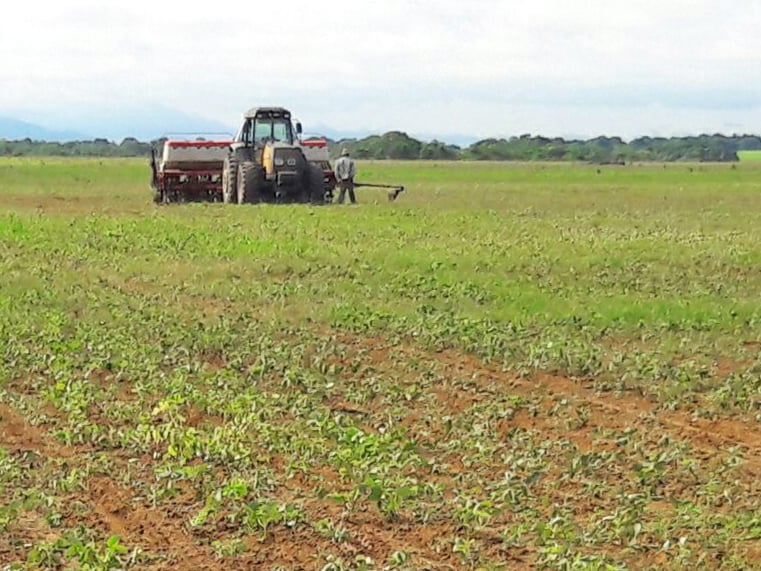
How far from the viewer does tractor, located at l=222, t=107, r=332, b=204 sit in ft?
90.3

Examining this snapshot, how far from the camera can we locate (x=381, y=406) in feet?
28.5

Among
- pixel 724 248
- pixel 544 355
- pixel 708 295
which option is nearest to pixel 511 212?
pixel 724 248

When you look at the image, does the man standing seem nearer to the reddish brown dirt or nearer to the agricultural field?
the agricultural field

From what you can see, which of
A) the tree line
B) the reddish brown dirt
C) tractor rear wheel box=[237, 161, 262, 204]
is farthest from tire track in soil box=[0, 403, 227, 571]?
the tree line

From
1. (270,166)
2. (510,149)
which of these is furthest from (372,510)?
(510,149)

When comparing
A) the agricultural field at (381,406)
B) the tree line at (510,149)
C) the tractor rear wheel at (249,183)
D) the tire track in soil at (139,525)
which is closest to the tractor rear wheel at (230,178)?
the tractor rear wheel at (249,183)

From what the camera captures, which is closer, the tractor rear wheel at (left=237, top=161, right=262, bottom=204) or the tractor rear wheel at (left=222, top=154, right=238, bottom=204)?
the tractor rear wheel at (left=237, top=161, right=262, bottom=204)

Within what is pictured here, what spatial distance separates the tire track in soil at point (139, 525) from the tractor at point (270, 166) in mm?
20314

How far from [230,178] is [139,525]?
22455 mm

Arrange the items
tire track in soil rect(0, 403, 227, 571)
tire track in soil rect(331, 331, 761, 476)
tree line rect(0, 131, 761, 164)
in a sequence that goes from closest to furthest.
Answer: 1. tire track in soil rect(0, 403, 227, 571)
2. tire track in soil rect(331, 331, 761, 476)
3. tree line rect(0, 131, 761, 164)

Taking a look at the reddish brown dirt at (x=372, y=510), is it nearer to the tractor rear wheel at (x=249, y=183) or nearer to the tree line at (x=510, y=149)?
→ the tractor rear wheel at (x=249, y=183)

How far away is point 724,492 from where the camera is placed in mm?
6562

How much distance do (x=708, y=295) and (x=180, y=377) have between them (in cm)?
626

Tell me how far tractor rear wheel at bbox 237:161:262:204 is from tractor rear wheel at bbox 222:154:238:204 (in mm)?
474
